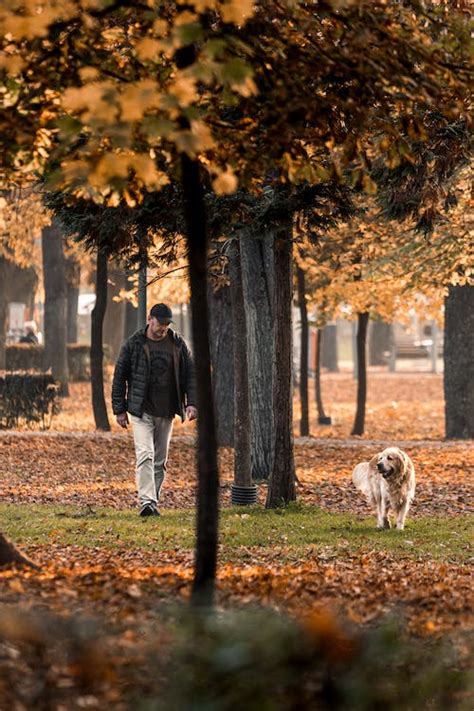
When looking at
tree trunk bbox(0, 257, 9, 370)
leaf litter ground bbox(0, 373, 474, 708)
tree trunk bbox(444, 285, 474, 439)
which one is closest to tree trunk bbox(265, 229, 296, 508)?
leaf litter ground bbox(0, 373, 474, 708)

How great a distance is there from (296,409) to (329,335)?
2325 centimetres

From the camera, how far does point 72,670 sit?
5.23 metres

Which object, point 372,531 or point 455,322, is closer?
point 372,531

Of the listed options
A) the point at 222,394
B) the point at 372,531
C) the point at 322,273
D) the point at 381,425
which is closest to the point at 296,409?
the point at 381,425

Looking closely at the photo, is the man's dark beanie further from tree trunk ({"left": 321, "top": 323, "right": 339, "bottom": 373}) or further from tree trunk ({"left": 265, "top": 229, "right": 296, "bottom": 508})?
tree trunk ({"left": 321, "top": 323, "right": 339, "bottom": 373})

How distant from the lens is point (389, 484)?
13078 mm

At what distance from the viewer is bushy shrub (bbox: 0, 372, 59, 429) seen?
77.8 feet

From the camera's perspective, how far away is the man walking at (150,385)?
1357cm

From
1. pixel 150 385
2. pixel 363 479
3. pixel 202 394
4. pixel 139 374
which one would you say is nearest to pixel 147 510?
pixel 150 385

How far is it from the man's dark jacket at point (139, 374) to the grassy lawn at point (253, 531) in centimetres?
111

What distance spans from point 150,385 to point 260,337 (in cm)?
414

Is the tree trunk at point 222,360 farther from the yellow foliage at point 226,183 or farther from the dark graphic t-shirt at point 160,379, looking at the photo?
the yellow foliage at point 226,183

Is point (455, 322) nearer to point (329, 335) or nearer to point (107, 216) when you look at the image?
point (107, 216)

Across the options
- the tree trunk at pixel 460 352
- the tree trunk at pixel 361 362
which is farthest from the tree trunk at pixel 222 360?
the tree trunk at pixel 460 352
